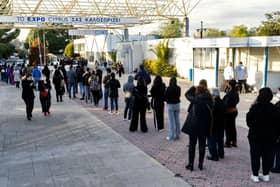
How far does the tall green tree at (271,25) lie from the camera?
38156 mm

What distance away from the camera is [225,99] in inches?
296

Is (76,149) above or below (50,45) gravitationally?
below

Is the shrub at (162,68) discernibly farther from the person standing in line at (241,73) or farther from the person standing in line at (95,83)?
the person standing in line at (95,83)

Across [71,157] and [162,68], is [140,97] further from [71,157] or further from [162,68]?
[162,68]

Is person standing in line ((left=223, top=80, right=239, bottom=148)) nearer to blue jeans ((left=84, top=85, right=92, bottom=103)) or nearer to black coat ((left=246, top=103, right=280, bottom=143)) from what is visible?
black coat ((left=246, top=103, right=280, bottom=143))

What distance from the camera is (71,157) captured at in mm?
7402

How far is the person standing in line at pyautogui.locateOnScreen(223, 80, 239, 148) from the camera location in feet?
24.5

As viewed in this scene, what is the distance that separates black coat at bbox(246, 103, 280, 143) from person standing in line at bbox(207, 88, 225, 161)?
1.16 meters

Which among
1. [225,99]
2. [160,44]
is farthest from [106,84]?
[160,44]

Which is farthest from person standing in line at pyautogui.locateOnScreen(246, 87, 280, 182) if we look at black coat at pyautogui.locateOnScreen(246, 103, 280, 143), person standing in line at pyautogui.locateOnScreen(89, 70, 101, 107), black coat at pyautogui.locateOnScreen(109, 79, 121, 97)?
person standing in line at pyautogui.locateOnScreen(89, 70, 101, 107)

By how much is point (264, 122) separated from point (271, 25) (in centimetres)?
3923

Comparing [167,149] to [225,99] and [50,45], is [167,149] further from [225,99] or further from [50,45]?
[50,45]

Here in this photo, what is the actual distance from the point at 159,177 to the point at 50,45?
82199 mm

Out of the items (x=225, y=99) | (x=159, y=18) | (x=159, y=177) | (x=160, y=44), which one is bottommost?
(x=159, y=177)
